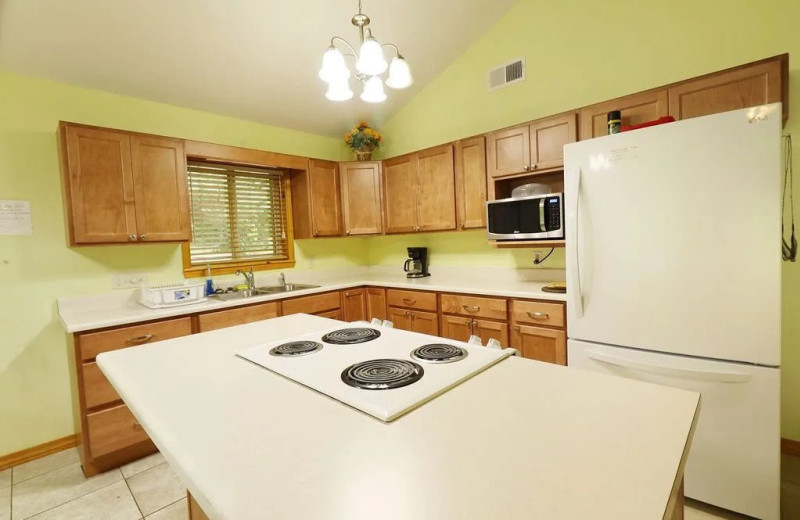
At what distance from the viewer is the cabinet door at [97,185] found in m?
2.30

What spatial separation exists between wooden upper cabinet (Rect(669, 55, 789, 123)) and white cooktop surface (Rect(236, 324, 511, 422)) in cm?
189

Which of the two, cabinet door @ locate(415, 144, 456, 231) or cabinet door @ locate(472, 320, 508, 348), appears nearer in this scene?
cabinet door @ locate(472, 320, 508, 348)

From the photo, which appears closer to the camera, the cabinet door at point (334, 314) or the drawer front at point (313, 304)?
the drawer front at point (313, 304)

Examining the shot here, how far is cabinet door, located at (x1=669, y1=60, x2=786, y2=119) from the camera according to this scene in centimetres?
184

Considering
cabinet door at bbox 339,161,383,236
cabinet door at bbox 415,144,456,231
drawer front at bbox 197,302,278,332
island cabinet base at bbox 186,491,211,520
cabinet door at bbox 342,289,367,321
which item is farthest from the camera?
cabinet door at bbox 339,161,383,236

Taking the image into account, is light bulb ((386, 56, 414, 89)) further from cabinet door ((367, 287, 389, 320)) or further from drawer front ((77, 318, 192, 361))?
cabinet door ((367, 287, 389, 320))

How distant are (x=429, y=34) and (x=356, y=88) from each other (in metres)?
0.78

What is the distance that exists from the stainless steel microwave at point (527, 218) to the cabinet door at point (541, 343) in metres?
0.63

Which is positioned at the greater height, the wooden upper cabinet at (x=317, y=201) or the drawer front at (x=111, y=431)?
the wooden upper cabinet at (x=317, y=201)

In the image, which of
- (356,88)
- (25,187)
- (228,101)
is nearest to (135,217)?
(25,187)

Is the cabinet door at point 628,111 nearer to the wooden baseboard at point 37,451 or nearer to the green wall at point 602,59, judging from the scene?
the green wall at point 602,59

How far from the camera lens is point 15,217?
7.79ft

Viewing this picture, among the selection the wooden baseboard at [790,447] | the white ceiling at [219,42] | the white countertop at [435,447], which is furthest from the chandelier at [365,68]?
the wooden baseboard at [790,447]

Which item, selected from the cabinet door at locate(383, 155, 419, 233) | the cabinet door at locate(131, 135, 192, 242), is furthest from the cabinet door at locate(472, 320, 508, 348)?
the cabinet door at locate(131, 135, 192, 242)
